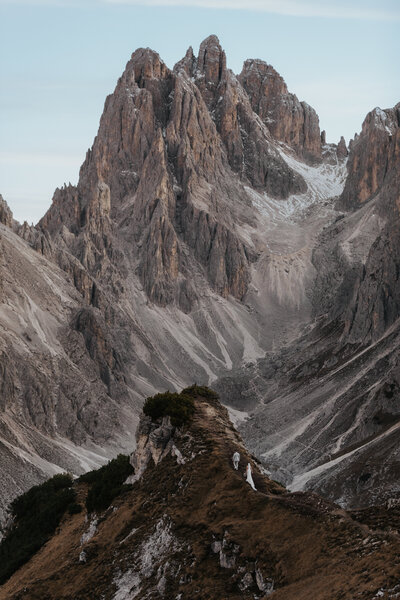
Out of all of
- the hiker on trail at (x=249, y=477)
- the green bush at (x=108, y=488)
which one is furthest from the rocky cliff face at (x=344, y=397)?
the hiker on trail at (x=249, y=477)

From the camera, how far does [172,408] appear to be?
4116cm

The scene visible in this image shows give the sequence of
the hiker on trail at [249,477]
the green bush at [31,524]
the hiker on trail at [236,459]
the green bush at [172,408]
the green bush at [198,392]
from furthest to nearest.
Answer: the green bush at [198,392] → the green bush at [31,524] → the green bush at [172,408] → the hiker on trail at [236,459] → the hiker on trail at [249,477]

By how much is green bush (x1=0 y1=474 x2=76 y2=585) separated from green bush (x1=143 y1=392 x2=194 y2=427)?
9577 millimetres

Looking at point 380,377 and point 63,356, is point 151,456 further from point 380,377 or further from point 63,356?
point 63,356

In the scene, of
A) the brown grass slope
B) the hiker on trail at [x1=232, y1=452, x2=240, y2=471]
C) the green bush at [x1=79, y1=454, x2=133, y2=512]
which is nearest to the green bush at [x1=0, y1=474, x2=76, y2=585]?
the brown grass slope

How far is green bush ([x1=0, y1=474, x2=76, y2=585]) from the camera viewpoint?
44125 mm

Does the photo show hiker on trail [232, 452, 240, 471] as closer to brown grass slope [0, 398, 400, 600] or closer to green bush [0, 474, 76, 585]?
brown grass slope [0, 398, 400, 600]

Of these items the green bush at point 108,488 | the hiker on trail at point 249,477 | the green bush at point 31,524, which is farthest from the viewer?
the green bush at point 31,524

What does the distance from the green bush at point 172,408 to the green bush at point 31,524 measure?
9.58 m

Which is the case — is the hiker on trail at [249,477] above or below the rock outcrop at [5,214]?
below

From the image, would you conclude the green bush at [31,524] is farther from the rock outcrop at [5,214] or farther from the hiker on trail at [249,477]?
the rock outcrop at [5,214]

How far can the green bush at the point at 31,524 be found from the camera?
44.1 meters

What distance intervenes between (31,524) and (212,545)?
2221 centimetres

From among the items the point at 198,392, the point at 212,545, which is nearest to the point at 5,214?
the point at 198,392
